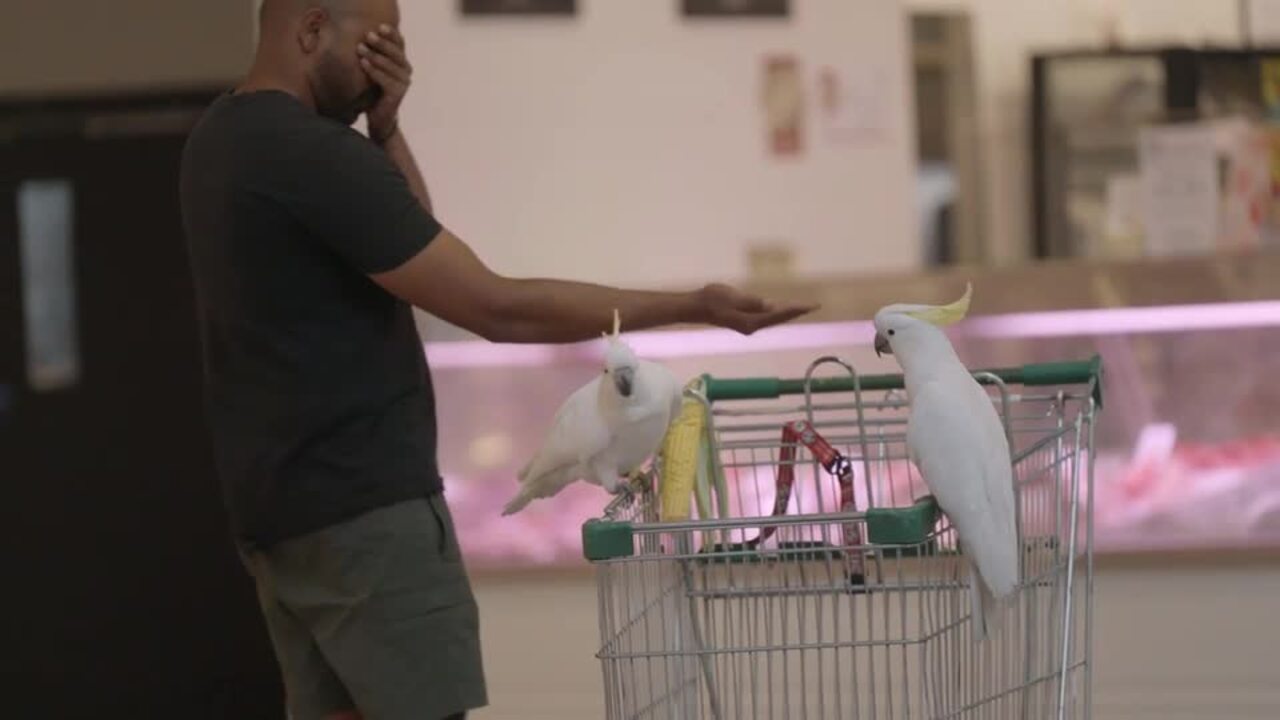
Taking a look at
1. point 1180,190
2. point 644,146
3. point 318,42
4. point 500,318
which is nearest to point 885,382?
point 500,318

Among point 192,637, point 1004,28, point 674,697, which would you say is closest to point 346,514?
point 674,697

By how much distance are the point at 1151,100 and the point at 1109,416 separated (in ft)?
3.13

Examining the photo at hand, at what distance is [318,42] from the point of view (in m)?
2.13

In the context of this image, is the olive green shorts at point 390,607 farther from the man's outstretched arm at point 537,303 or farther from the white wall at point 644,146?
the white wall at point 644,146

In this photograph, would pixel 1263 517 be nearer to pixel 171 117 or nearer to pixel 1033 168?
pixel 1033 168

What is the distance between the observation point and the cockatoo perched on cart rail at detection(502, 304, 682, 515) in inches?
79.9

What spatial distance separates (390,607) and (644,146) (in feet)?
6.50

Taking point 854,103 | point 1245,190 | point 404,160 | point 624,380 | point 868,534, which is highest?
point 854,103

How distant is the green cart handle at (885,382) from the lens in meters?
2.30

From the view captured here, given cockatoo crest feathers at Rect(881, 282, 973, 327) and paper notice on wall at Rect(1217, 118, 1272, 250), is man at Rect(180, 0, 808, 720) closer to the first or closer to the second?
cockatoo crest feathers at Rect(881, 282, 973, 327)

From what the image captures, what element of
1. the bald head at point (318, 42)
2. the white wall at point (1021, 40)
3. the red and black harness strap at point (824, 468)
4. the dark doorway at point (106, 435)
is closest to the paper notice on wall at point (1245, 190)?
the white wall at point (1021, 40)

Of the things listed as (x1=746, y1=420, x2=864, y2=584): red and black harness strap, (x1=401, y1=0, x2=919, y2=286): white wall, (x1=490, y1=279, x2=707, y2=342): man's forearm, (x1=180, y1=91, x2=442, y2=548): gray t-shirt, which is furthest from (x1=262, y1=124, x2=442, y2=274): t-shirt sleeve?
(x1=401, y1=0, x2=919, y2=286): white wall

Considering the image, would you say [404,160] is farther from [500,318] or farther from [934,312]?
[934,312]

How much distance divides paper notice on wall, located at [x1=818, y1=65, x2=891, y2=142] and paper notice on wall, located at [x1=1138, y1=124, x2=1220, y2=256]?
55 cm
